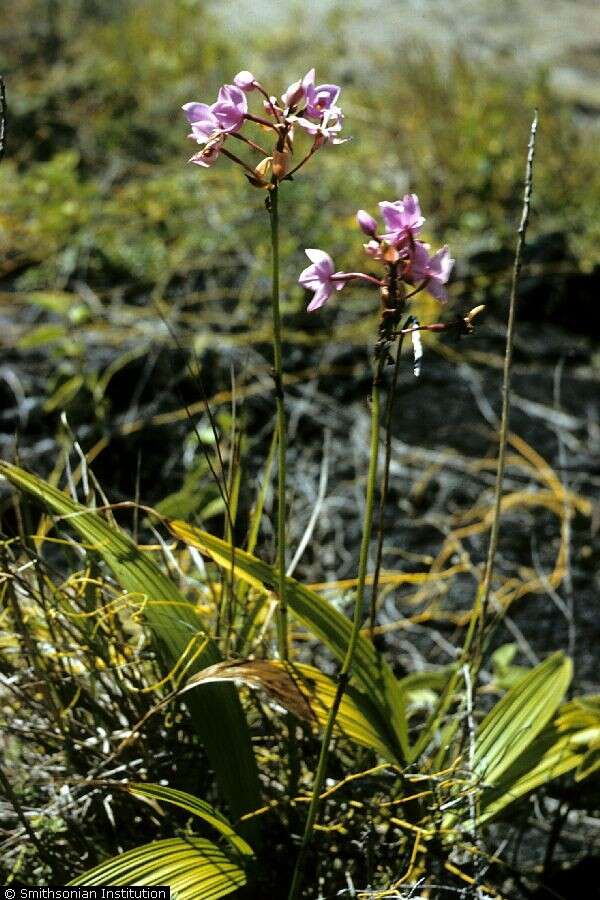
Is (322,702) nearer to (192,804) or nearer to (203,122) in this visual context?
(192,804)

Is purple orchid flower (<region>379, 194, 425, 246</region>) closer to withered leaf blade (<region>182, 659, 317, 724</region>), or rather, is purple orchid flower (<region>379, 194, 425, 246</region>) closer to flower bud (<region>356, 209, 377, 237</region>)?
flower bud (<region>356, 209, 377, 237</region>)

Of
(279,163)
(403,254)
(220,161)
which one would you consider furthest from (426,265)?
(220,161)

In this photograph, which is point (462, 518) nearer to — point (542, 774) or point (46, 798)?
point (542, 774)

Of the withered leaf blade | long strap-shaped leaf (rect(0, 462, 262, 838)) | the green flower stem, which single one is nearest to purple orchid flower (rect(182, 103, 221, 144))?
the green flower stem

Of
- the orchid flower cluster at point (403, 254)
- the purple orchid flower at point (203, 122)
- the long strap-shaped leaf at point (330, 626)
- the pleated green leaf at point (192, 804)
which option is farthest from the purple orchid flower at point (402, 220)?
the pleated green leaf at point (192, 804)

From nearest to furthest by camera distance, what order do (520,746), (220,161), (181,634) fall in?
(181,634) → (520,746) → (220,161)

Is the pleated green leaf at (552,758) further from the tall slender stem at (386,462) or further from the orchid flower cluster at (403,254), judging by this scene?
the orchid flower cluster at (403,254)
